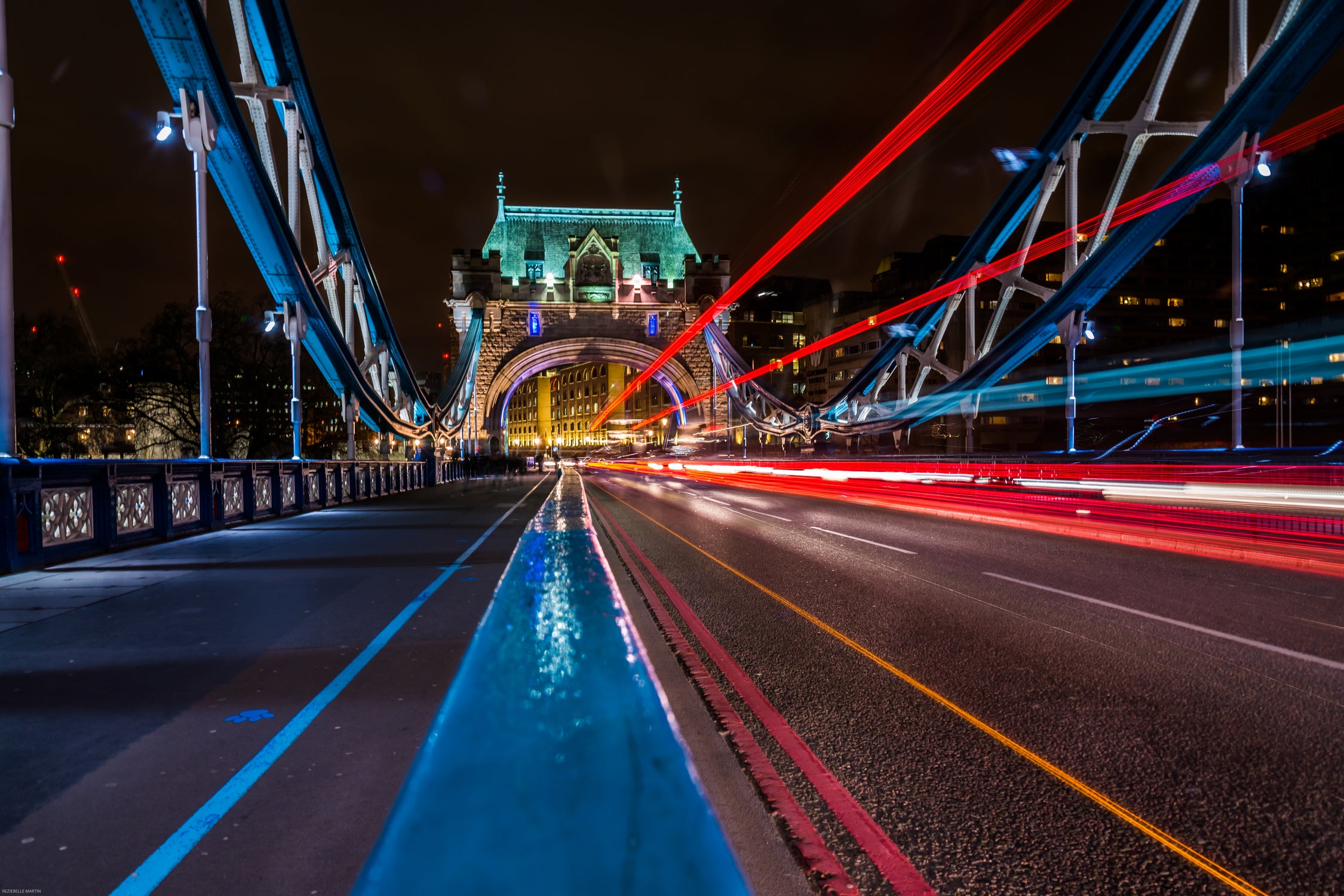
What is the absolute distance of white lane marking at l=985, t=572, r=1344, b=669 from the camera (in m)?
4.87

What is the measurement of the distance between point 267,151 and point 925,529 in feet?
60.2

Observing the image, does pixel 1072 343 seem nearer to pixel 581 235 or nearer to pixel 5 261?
pixel 5 261

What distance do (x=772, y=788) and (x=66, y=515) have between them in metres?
10.5

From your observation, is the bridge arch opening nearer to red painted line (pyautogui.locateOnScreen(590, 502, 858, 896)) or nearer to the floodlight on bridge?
the floodlight on bridge

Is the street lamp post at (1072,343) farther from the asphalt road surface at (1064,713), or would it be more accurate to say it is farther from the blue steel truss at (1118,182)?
the asphalt road surface at (1064,713)

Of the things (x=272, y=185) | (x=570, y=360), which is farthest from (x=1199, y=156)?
(x=570, y=360)

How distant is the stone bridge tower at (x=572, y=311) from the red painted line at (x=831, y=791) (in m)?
60.3

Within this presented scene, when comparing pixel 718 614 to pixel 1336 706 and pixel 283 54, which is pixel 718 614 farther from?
pixel 283 54

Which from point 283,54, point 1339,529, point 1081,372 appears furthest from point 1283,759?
point 1081,372

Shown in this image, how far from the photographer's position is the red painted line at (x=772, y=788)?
2.48 m

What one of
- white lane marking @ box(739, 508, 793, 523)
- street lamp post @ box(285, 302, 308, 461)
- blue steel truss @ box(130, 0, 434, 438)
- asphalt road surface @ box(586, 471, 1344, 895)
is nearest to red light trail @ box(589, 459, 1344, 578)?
asphalt road surface @ box(586, 471, 1344, 895)

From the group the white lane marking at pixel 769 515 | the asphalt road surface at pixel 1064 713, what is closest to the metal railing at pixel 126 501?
the asphalt road surface at pixel 1064 713

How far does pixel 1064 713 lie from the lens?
3949mm

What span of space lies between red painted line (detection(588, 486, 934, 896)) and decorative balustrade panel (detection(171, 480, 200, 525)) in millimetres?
10850
